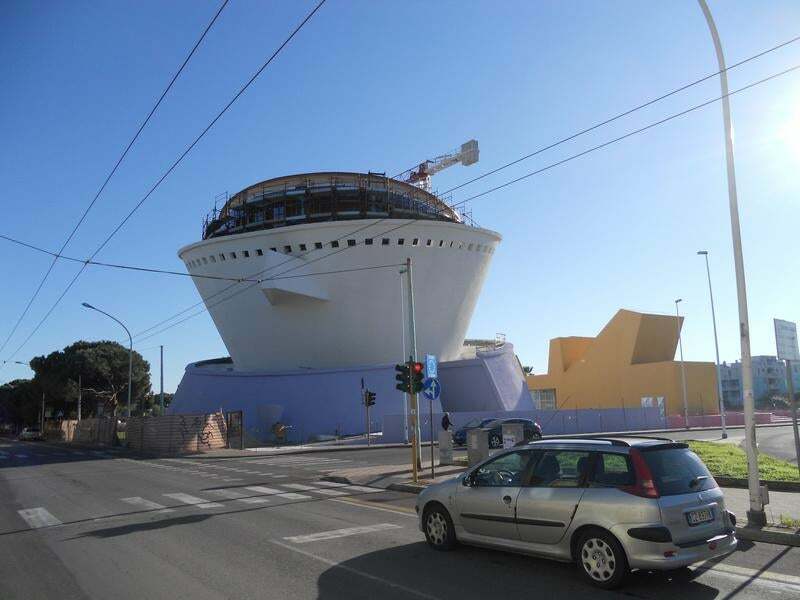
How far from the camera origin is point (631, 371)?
54812mm

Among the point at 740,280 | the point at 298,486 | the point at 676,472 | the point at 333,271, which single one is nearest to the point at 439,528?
the point at 676,472

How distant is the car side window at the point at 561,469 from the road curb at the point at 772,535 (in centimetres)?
336

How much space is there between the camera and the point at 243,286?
44000mm

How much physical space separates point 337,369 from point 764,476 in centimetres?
2944

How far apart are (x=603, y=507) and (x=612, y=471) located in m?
0.38

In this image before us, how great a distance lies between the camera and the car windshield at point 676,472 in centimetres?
584

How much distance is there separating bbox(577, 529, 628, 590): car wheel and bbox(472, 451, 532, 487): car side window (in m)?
0.95

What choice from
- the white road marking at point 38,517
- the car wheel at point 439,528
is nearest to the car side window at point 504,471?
the car wheel at point 439,528

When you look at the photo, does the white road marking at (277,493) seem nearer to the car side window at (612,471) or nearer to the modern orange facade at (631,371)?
the car side window at (612,471)

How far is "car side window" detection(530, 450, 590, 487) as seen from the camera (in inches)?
245

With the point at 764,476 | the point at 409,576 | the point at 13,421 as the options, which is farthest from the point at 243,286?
the point at 13,421

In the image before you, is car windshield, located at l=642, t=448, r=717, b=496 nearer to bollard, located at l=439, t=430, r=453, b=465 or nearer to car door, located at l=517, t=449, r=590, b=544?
car door, located at l=517, t=449, r=590, b=544

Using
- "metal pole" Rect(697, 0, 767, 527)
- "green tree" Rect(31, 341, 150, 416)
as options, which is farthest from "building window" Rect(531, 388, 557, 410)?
"metal pole" Rect(697, 0, 767, 527)

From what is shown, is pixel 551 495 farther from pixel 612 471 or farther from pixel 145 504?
pixel 145 504
